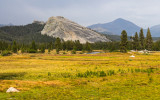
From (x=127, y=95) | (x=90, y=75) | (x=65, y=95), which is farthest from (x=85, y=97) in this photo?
(x=90, y=75)

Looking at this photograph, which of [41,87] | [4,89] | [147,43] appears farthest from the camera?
[147,43]

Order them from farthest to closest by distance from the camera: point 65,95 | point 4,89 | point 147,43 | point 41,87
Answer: point 147,43 < point 41,87 < point 4,89 < point 65,95

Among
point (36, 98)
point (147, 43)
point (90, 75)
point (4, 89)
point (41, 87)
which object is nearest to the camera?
point (36, 98)

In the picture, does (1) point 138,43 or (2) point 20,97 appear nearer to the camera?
(2) point 20,97

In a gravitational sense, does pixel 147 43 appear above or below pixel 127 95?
above

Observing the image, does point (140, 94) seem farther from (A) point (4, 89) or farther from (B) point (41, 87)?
(A) point (4, 89)

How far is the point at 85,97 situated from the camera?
1564cm

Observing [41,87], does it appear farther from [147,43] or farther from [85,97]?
[147,43]

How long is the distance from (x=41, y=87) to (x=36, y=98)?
4.73 metres

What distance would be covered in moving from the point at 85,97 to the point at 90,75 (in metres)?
12.9

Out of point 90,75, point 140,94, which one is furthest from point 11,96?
point 90,75

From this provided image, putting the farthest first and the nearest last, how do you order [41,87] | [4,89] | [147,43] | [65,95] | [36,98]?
[147,43] < [41,87] < [4,89] < [65,95] < [36,98]

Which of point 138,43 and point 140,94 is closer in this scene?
point 140,94

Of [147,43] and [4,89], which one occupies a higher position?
[147,43]
